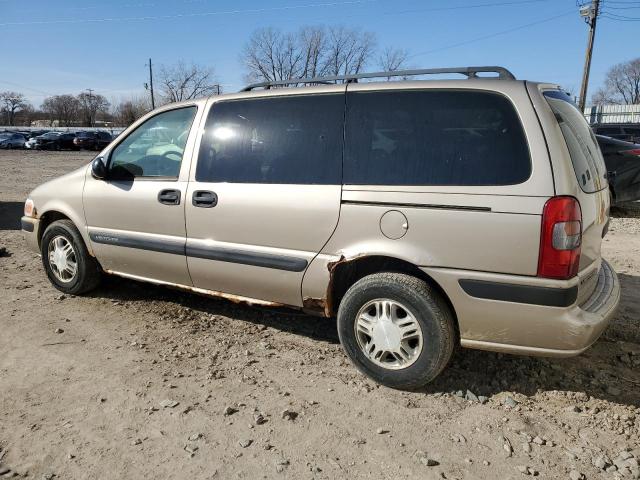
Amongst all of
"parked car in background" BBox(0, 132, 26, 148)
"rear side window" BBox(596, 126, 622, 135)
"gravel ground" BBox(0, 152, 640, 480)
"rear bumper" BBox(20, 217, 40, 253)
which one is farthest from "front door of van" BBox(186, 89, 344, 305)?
"parked car in background" BBox(0, 132, 26, 148)

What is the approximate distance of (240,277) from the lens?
3.80m

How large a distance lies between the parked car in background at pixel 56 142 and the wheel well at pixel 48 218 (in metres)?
39.3

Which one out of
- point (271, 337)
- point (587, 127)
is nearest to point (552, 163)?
point (587, 127)

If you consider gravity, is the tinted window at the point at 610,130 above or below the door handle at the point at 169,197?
above

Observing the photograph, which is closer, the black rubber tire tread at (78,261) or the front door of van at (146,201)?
the front door of van at (146,201)

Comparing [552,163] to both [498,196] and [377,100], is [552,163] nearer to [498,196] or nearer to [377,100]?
[498,196]

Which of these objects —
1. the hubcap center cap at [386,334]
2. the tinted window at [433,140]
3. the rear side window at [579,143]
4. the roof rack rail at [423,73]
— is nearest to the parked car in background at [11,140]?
the roof rack rail at [423,73]

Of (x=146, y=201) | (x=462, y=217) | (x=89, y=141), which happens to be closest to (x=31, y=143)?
(x=89, y=141)

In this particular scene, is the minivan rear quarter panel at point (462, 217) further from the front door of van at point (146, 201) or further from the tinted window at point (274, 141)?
the front door of van at point (146, 201)

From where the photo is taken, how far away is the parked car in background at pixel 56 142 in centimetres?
3956

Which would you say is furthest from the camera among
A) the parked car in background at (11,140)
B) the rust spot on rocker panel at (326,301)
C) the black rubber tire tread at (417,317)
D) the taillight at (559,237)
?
the parked car in background at (11,140)

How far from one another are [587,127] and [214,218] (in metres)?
2.69

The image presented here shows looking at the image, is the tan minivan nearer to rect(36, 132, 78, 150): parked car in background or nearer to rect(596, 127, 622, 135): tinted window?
rect(596, 127, 622, 135): tinted window

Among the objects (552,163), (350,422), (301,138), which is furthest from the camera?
(301,138)
